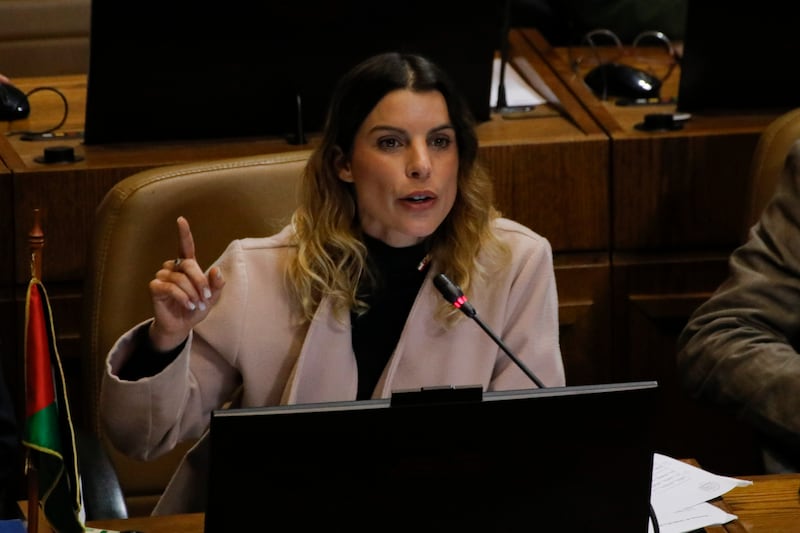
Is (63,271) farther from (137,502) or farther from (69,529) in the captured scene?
(69,529)

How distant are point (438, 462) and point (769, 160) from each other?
1.17m

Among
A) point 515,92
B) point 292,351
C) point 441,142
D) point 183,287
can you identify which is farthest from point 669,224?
point 183,287

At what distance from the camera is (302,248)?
2094mm

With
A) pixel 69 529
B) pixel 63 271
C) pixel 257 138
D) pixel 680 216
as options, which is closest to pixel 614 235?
pixel 680 216

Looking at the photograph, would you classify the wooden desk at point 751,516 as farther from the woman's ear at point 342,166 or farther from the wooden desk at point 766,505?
the woman's ear at point 342,166

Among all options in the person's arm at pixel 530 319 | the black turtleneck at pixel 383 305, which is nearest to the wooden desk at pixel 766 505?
the person's arm at pixel 530 319

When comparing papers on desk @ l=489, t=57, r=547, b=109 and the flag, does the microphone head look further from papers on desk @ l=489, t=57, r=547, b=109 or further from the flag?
papers on desk @ l=489, t=57, r=547, b=109

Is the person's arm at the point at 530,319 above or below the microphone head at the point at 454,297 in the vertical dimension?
below

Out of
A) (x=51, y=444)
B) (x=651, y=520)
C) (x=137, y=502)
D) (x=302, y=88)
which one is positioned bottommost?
(x=137, y=502)

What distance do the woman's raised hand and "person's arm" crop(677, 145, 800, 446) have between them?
0.77 m

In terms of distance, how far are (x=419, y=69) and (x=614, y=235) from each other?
2.45ft

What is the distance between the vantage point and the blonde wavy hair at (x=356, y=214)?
2.09m

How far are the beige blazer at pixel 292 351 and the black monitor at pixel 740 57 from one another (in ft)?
2.71

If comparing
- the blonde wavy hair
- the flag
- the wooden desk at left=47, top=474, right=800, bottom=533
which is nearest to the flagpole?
the flag
